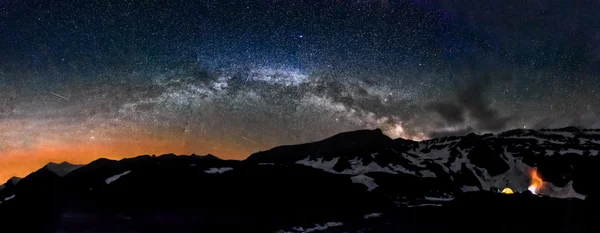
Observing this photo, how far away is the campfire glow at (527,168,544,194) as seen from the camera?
573ft

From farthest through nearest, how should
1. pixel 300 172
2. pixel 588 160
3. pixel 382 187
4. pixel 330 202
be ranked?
pixel 588 160 → pixel 382 187 → pixel 300 172 → pixel 330 202

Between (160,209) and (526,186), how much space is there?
136 metres

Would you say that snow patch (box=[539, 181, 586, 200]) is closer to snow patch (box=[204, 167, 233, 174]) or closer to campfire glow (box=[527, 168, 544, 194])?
campfire glow (box=[527, 168, 544, 194])

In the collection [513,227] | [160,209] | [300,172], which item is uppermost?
[300,172]

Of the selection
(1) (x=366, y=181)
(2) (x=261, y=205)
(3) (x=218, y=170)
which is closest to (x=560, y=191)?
(1) (x=366, y=181)

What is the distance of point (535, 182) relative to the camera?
591 ft

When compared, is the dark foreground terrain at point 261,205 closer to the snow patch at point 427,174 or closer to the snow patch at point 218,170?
the snow patch at point 218,170

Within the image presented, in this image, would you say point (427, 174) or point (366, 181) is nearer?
point (366, 181)

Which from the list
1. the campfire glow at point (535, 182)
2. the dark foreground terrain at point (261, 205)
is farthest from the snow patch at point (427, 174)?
the campfire glow at point (535, 182)

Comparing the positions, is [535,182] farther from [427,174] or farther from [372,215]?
[372,215]

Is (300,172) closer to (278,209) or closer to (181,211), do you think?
(278,209)

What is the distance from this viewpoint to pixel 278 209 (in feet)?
347

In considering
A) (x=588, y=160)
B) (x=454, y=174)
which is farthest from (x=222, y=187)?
(x=588, y=160)

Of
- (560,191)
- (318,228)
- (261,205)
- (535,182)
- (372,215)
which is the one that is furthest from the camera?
(535,182)
